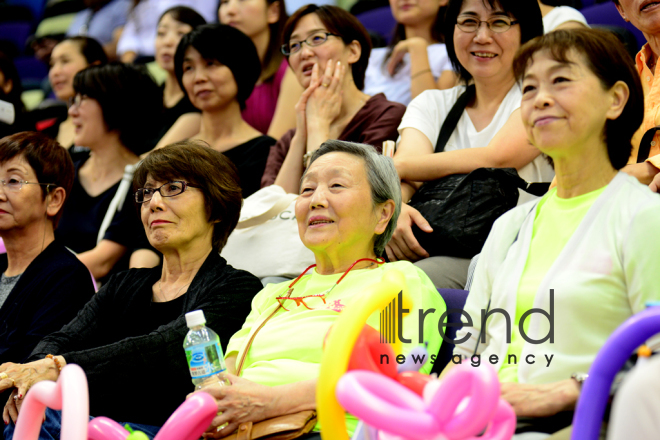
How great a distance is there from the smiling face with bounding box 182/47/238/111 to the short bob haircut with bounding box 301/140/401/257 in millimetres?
Result: 1220

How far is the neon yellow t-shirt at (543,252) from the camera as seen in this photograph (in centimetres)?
139

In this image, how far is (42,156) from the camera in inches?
95.7

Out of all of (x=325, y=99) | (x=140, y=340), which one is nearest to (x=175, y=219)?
(x=140, y=340)

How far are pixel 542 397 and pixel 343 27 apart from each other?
193 centimetres

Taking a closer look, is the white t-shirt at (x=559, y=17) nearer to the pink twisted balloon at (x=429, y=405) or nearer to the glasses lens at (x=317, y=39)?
the glasses lens at (x=317, y=39)

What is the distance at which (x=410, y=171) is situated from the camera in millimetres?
2246

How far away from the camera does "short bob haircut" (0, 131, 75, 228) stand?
2.40m

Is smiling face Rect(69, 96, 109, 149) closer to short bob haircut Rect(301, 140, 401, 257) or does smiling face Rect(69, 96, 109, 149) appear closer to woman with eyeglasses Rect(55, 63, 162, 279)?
woman with eyeglasses Rect(55, 63, 162, 279)

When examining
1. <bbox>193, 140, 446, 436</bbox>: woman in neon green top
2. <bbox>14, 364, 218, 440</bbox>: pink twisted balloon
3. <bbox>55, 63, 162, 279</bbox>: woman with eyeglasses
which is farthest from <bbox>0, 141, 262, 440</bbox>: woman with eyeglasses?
<bbox>55, 63, 162, 279</bbox>: woman with eyeglasses

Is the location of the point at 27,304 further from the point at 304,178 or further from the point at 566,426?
the point at 566,426

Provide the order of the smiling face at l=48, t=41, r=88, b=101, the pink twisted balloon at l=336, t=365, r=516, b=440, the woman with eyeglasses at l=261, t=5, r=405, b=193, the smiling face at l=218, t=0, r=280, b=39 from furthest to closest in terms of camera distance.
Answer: the smiling face at l=48, t=41, r=88, b=101, the smiling face at l=218, t=0, r=280, b=39, the woman with eyeglasses at l=261, t=5, r=405, b=193, the pink twisted balloon at l=336, t=365, r=516, b=440

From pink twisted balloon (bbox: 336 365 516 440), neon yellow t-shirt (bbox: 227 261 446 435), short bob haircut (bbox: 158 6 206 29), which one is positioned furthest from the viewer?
short bob haircut (bbox: 158 6 206 29)

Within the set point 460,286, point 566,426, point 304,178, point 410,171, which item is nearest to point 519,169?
point 410,171

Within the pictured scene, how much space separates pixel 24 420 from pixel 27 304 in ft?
2.89
